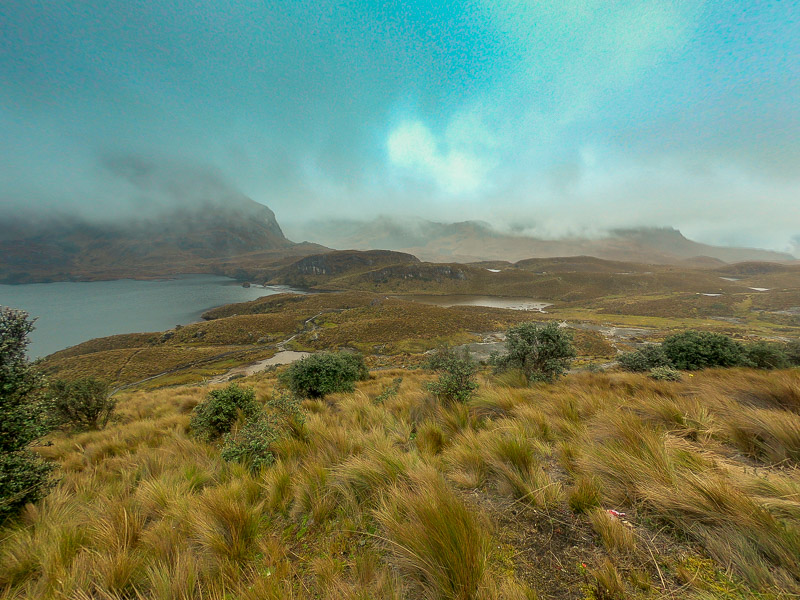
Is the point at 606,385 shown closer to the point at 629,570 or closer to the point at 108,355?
the point at 629,570

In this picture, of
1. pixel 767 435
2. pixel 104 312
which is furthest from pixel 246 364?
pixel 104 312


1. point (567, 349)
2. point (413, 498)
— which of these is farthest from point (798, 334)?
point (413, 498)

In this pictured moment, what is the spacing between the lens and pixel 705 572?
146 centimetres

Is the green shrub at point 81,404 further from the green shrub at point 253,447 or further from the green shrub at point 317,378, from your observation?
the green shrub at point 253,447

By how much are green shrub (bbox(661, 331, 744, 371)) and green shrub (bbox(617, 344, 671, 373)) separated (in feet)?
0.98

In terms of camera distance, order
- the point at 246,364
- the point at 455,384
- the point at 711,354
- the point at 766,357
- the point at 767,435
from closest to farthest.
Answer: the point at 767,435 < the point at 455,384 < the point at 711,354 < the point at 766,357 < the point at 246,364

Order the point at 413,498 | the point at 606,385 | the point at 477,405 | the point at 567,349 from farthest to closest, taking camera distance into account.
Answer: the point at 567,349 < the point at 606,385 < the point at 477,405 < the point at 413,498

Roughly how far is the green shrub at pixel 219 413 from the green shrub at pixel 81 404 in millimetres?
5803

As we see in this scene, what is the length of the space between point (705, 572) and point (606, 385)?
6.69 m

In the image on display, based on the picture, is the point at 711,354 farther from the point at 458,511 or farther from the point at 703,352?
the point at 458,511

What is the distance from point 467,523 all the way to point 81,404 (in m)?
12.5

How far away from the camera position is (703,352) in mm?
12070

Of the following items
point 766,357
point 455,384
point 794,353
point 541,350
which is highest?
point 455,384

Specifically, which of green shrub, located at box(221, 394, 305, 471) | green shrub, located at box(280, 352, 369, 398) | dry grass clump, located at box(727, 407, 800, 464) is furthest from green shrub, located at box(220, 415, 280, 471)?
green shrub, located at box(280, 352, 369, 398)
